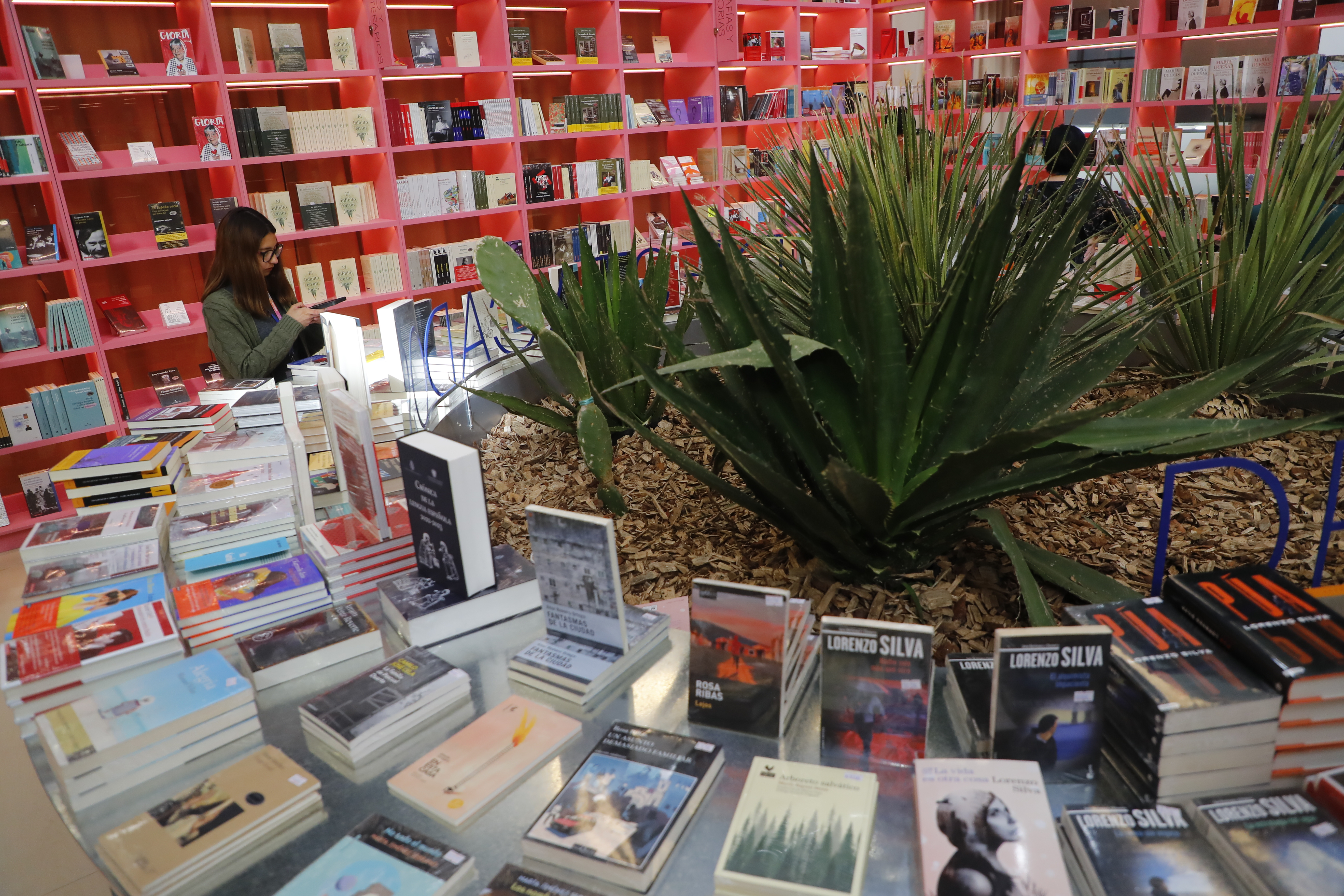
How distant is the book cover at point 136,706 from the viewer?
3.57ft

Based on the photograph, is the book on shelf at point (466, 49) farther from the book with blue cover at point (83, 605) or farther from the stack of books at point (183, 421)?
the book with blue cover at point (83, 605)

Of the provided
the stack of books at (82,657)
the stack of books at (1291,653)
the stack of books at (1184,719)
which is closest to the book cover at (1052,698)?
the stack of books at (1184,719)

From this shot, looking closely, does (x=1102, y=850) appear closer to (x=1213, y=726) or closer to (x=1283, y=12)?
(x=1213, y=726)

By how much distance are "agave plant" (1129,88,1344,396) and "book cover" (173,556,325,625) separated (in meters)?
1.90

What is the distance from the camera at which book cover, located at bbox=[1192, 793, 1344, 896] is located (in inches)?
31.3

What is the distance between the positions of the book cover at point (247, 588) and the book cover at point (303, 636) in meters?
0.05

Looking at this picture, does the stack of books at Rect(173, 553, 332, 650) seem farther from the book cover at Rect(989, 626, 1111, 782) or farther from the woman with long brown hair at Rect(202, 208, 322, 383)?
the woman with long brown hair at Rect(202, 208, 322, 383)

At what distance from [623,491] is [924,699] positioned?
3.95ft

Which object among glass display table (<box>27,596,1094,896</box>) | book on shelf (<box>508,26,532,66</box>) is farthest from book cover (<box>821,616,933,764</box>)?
book on shelf (<box>508,26,532,66</box>)

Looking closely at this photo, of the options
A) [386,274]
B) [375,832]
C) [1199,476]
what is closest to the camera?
[375,832]

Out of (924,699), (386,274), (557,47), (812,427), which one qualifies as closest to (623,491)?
(812,427)

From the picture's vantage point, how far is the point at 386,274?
4809 mm

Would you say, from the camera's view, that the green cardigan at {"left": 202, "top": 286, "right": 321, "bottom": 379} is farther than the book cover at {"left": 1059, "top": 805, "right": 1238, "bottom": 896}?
Yes

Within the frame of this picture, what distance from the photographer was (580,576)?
1.22 m
